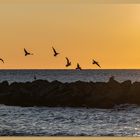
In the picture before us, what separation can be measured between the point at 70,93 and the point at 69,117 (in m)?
0.17

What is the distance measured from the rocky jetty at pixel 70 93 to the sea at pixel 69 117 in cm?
3

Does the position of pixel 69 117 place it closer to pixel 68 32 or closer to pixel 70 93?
pixel 70 93

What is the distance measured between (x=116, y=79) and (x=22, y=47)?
2.34ft

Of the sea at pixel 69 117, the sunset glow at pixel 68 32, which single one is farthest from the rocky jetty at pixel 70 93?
the sunset glow at pixel 68 32

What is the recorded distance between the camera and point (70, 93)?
256 cm

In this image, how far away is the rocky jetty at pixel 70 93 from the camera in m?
2.52

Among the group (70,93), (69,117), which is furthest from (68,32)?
(69,117)

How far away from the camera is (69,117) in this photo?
257 centimetres

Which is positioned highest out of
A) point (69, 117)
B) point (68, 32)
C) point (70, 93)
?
point (68, 32)

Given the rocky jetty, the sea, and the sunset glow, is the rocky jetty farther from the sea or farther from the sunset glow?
the sunset glow

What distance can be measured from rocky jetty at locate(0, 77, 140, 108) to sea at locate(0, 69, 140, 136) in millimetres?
33

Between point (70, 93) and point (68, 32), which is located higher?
point (68, 32)

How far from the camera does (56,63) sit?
8.43 feet

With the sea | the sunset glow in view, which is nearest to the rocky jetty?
the sea
